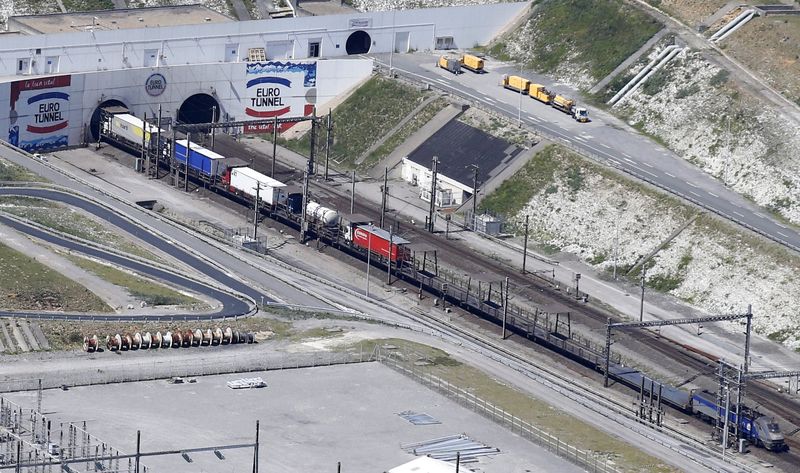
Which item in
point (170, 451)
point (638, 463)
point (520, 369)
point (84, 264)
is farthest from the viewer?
point (84, 264)

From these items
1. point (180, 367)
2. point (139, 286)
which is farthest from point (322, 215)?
point (180, 367)

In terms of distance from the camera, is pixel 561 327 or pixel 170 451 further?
pixel 561 327

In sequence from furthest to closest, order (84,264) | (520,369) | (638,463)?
1. (84,264)
2. (520,369)
3. (638,463)

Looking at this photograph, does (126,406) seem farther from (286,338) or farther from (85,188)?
(85,188)

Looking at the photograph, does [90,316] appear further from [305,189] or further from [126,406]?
[305,189]

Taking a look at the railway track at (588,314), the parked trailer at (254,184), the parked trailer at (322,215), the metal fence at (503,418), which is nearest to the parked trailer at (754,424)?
the railway track at (588,314)

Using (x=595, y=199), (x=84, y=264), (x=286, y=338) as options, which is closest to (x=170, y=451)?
(x=286, y=338)

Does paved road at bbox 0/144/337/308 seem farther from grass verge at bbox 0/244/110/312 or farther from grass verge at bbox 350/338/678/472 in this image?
grass verge at bbox 350/338/678/472

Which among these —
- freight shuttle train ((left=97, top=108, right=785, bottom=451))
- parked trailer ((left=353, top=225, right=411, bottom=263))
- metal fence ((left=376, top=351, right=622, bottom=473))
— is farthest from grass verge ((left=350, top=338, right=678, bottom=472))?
parked trailer ((left=353, top=225, right=411, bottom=263))
